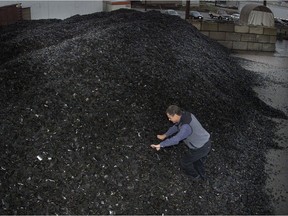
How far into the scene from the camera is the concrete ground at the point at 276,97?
656cm

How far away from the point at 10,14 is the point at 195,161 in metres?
16.6

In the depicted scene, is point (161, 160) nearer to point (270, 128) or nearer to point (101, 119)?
point (101, 119)

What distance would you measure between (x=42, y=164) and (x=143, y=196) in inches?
72.6

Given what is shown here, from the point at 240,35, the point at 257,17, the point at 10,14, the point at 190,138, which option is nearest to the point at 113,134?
the point at 190,138

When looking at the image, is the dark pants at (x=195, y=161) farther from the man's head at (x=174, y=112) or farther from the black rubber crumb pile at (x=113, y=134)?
the man's head at (x=174, y=112)

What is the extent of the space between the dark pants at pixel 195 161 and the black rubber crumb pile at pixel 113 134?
0.18 meters

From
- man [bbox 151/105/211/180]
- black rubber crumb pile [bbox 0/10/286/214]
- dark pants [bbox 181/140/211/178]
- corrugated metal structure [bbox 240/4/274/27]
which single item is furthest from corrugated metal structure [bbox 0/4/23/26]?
dark pants [bbox 181/140/211/178]

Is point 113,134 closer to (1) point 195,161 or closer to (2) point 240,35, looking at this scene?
(1) point 195,161

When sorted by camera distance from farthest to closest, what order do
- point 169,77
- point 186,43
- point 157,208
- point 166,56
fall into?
point 186,43, point 166,56, point 169,77, point 157,208

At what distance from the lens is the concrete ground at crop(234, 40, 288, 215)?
656 centimetres

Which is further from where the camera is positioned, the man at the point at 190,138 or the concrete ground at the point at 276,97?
the concrete ground at the point at 276,97

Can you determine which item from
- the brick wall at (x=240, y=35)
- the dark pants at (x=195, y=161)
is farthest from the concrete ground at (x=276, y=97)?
the dark pants at (x=195, y=161)

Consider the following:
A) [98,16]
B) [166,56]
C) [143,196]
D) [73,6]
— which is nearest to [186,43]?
[166,56]

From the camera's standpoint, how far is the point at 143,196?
5523mm
